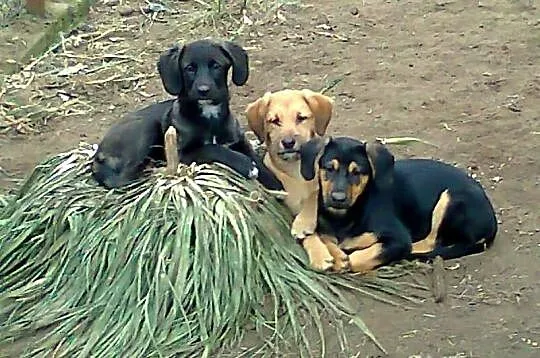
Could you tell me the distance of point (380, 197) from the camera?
203 inches

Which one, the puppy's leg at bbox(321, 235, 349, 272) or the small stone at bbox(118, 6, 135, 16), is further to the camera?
the small stone at bbox(118, 6, 135, 16)

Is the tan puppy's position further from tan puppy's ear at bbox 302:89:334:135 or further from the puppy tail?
the puppy tail

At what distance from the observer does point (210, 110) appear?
552 centimetres

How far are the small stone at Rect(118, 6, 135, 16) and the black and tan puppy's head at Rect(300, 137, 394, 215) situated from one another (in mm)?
4390

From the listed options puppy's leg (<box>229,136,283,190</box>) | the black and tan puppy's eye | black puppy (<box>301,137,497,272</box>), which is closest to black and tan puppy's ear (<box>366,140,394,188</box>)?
black puppy (<box>301,137,497,272</box>)

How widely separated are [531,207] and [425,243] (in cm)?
72

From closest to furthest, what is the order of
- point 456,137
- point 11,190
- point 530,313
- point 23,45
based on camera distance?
point 530,313, point 11,190, point 456,137, point 23,45

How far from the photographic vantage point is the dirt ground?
190 inches

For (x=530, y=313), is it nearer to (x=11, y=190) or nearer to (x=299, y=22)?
(x=11, y=190)

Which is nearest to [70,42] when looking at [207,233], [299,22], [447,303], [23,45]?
[23,45]

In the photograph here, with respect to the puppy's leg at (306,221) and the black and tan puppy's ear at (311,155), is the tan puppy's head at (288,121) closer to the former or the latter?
the black and tan puppy's ear at (311,155)

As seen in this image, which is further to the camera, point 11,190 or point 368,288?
point 11,190

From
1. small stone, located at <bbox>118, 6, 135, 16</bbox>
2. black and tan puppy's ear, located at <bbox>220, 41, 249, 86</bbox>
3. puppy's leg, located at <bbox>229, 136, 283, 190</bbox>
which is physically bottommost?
puppy's leg, located at <bbox>229, 136, 283, 190</bbox>

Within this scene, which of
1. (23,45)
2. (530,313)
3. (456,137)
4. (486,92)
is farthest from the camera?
(23,45)
